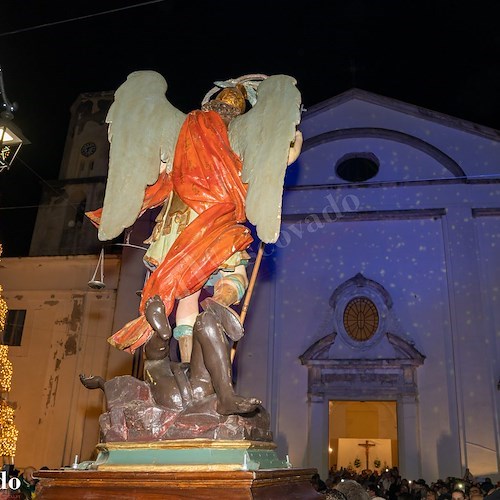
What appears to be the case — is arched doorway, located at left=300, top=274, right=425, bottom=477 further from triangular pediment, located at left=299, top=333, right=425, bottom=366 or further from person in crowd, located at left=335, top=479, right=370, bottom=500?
person in crowd, located at left=335, top=479, right=370, bottom=500

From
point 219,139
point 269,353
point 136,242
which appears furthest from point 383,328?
point 219,139

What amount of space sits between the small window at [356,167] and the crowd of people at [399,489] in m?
6.68

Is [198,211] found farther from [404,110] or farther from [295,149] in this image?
[404,110]

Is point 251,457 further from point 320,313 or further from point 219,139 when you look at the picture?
point 320,313

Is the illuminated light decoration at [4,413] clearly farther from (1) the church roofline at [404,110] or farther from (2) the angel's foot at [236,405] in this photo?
(1) the church roofline at [404,110]

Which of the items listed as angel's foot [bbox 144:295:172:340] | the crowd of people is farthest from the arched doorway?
angel's foot [bbox 144:295:172:340]

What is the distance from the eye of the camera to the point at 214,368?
8.36 ft

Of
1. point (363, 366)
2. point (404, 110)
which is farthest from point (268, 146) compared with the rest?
point (404, 110)

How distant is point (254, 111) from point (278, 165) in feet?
1.38

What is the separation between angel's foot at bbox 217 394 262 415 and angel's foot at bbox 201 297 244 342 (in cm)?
29

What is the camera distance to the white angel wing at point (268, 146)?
2.86 meters

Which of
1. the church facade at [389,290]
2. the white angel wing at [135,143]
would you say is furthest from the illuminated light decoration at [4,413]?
the white angel wing at [135,143]

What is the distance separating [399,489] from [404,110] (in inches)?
337

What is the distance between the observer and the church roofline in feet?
41.4
